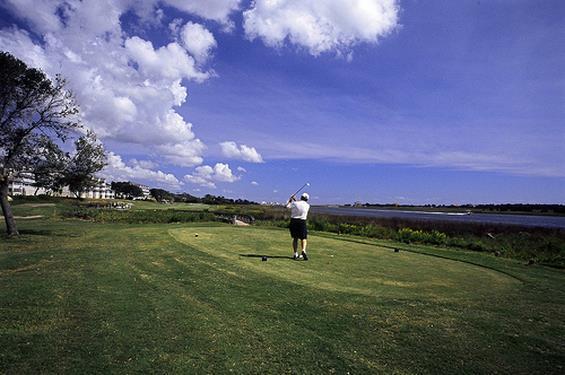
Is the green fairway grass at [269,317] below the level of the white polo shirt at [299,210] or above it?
below

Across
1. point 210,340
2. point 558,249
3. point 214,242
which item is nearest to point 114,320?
point 210,340

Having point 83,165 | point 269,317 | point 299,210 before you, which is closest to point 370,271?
point 299,210

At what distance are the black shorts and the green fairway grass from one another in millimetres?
1478

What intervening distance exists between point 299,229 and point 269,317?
6.22 metres

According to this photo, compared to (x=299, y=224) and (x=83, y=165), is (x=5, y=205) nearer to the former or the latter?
(x=83, y=165)

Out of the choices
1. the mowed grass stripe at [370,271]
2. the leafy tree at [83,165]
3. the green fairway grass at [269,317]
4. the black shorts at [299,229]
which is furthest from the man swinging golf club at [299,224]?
the leafy tree at [83,165]

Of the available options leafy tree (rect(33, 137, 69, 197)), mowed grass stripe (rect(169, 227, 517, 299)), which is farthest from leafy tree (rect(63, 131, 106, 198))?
mowed grass stripe (rect(169, 227, 517, 299))

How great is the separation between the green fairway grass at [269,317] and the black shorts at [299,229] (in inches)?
58.2

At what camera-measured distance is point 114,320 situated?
18.0ft

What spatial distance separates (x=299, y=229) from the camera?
12.0m

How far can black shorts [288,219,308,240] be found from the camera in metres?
11.9

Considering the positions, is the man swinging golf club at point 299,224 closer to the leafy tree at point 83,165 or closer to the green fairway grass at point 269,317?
the green fairway grass at point 269,317

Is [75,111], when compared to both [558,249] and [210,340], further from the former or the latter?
[558,249]

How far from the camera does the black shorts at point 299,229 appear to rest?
1193 cm
